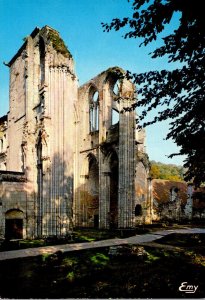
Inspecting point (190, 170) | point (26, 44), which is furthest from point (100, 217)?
point (190, 170)

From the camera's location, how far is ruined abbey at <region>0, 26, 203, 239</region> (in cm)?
1902

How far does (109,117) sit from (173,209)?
14.0 meters

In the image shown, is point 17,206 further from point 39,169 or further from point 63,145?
point 63,145

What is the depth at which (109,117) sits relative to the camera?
92.8 ft

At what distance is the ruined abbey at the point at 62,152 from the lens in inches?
749

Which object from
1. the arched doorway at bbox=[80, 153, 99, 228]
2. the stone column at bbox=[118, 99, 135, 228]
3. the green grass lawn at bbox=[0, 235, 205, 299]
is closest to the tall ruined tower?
the stone column at bbox=[118, 99, 135, 228]

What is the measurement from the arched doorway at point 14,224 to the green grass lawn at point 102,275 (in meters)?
8.30

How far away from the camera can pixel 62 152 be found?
64.3 feet

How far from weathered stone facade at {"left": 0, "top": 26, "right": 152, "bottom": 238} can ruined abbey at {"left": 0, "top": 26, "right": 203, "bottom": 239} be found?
68 mm

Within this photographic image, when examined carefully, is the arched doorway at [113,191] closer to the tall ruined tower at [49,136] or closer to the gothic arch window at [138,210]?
the gothic arch window at [138,210]

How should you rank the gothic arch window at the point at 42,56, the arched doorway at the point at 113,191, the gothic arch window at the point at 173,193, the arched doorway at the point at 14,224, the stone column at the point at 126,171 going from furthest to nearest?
the gothic arch window at the point at 173,193 < the arched doorway at the point at 113,191 < the stone column at the point at 126,171 < the gothic arch window at the point at 42,56 < the arched doorway at the point at 14,224

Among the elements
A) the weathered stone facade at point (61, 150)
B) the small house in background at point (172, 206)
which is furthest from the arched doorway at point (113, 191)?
the small house in background at point (172, 206)

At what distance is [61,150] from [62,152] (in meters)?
0.16

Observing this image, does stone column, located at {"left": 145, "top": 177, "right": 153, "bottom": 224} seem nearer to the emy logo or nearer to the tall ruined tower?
the tall ruined tower
